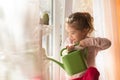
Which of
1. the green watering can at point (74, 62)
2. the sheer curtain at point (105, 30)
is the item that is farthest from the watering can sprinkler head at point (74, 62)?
the sheer curtain at point (105, 30)

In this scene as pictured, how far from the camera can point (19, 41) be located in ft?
2.97

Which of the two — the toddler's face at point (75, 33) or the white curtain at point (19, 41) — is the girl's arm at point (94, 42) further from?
the white curtain at point (19, 41)

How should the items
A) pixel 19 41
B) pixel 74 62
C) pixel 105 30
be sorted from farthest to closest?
1. pixel 105 30
2. pixel 74 62
3. pixel 19 41

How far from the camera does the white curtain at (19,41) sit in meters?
0.88

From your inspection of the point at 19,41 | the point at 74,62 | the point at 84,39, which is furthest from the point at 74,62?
the point at 19,41

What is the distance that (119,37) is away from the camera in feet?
4.56

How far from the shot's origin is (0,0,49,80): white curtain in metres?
0.88

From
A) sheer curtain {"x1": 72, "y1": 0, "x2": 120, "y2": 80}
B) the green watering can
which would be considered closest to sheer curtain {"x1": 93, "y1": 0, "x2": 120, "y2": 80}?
sheer curtain {"x1": 72, "y1": 0, "x2": 120, "y2": 80}

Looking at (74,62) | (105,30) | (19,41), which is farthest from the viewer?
(105,30)

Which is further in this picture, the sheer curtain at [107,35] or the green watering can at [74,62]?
the sheer curtain at [107,35]

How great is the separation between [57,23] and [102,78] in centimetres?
38

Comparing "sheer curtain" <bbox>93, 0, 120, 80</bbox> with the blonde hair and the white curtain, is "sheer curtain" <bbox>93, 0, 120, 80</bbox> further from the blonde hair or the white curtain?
the white curtain

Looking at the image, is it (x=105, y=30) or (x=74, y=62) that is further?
(x=105, y=30)

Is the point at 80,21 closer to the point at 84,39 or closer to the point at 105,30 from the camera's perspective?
the point at 84,39
